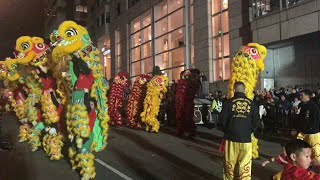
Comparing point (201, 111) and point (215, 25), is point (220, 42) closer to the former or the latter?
point (215, 25)

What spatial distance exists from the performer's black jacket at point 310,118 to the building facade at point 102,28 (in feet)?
122

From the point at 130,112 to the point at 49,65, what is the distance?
740 cm

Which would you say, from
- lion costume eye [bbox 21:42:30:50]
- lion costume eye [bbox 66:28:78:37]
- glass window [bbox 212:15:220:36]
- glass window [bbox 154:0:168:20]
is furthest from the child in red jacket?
glass window [bbox 154:0:168:20]

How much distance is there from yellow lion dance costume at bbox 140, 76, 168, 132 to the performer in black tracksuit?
9482 mm

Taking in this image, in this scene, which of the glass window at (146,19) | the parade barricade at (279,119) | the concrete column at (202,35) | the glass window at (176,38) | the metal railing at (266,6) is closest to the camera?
the parade barricade at (279,119)

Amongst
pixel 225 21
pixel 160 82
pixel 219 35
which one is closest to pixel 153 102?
pixel 160 82

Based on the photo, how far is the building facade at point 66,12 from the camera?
63.6 meters

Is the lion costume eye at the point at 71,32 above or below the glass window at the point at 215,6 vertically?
below

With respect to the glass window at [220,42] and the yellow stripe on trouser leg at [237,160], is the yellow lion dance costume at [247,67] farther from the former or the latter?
the glass window at [220,42]

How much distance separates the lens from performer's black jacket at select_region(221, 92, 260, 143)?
5879 mm

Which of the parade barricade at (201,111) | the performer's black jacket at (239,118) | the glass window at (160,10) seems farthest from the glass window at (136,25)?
the performer's black jacket at (239,118)

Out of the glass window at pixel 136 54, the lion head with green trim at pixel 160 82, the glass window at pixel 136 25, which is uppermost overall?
the glass window at pixel 136 25

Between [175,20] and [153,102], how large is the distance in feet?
47.5

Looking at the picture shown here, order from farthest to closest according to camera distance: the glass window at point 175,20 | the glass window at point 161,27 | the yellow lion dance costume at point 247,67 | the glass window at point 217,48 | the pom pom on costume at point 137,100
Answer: the glass window at point 161,27, the glass window at point 175,20, the glass window at point 217,48, the pom pom on costume at point 137,100, the yellow lion dance costume at point 247,67
